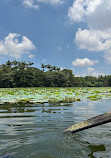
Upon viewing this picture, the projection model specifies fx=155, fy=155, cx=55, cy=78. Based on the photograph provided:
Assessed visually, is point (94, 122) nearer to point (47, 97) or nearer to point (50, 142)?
point (50, 142)

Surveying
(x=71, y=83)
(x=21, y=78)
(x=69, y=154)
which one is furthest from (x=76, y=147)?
(x=71, y=83)

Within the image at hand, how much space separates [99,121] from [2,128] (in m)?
2.02

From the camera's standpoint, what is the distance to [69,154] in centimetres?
206

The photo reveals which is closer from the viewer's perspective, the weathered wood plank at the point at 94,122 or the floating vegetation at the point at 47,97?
the weathered wood plank at the point at 94,122

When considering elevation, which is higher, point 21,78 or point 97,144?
point 21,78

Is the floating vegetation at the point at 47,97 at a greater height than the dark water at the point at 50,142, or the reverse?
the floating vegetation at the point at 47,97

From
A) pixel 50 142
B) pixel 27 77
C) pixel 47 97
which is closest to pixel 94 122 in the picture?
pixel 50 142

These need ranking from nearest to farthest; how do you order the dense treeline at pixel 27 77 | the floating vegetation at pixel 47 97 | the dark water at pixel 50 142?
the dark water at pixel 50 142
the floating vegetation at pixel 47 97
the dense treeline at pixel 27 77

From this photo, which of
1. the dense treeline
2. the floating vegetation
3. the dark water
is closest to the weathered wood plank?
the dark water

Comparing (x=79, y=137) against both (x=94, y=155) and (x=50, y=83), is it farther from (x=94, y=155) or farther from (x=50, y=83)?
(x=50, y=83)

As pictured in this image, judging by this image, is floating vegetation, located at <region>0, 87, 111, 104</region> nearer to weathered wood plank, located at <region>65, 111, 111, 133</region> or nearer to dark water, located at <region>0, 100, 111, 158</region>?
dark water, located at <region>0, 100, 111, 158</region>

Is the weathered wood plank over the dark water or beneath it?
over

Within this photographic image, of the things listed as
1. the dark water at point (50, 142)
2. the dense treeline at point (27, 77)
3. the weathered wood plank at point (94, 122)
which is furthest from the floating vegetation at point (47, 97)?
the dense treeline at point (27, 77)

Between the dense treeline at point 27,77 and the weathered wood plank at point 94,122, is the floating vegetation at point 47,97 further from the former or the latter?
the dense treeline at point 27,77
